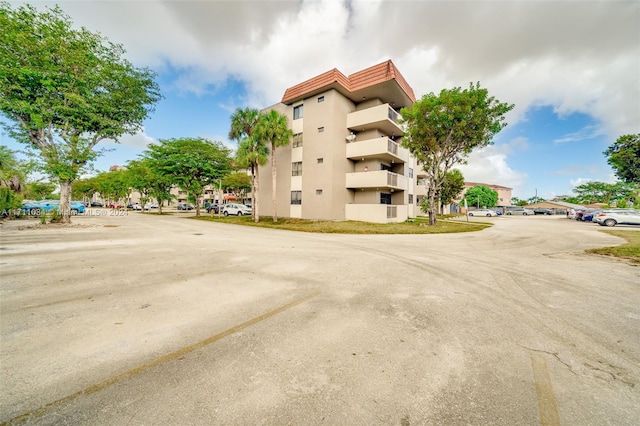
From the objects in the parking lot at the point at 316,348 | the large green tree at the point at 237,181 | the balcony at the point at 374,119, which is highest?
the balcony at the point at 374,119

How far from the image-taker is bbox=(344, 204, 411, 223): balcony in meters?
22.7

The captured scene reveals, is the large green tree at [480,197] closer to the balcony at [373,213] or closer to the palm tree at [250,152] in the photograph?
the balcony at [373,213]

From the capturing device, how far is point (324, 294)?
495cm

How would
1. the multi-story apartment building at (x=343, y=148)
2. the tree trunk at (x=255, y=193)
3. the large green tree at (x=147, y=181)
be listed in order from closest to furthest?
the multi-story apartment building at (x=343, y=148) < the tree trunk at (x=255, y=193) < the large green tree at (x=147, y=181)

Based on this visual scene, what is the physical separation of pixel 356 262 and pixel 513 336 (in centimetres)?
470

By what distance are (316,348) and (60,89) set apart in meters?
24.2

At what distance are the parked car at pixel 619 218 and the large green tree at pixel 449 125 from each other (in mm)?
16388

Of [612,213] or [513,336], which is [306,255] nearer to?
[513,336]

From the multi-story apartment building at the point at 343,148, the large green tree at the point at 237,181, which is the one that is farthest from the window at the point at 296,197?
the large green tree at the point at 237,181

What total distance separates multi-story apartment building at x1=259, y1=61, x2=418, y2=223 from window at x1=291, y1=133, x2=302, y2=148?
4.3 inches

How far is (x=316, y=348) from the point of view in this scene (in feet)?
10.0

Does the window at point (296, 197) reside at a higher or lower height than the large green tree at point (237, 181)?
lower

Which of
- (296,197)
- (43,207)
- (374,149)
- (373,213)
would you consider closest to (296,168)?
(296,197)

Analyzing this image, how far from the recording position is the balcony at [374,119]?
22.9 meters
